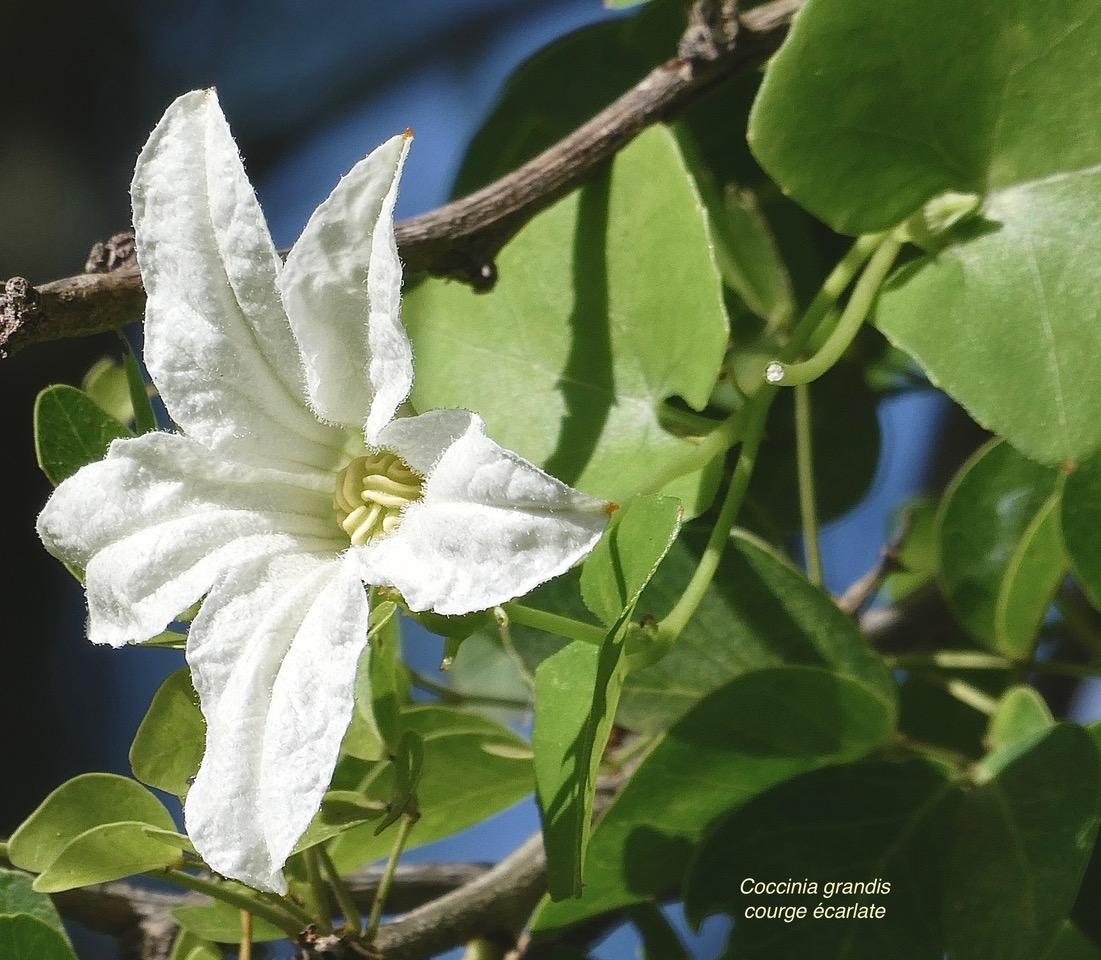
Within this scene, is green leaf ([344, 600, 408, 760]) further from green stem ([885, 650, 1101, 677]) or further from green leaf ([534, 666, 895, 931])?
green stem ([885, 650, 1101, 677])

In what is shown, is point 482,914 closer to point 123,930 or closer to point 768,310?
point 123,930

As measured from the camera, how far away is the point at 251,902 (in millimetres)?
437

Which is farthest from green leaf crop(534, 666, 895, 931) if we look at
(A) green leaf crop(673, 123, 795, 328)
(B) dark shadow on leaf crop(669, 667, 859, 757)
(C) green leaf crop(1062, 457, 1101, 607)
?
(A) green leaf crop(673, 123, 795, 328)

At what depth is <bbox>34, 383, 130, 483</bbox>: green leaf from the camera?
0.43 metres

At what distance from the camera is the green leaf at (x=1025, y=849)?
0.47 meters

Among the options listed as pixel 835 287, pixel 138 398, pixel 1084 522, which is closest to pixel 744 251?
pixel 835 287

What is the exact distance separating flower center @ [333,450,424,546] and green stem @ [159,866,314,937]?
139 mm

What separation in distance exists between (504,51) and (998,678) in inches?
35.8

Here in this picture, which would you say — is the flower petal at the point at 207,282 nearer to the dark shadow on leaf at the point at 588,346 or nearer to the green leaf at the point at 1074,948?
the dark shadow on leaf at the point at 588,346

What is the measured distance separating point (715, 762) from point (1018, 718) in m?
0.17

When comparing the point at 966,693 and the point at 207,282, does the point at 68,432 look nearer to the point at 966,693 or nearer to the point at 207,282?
the point at 207,282

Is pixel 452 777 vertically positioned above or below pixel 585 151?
below

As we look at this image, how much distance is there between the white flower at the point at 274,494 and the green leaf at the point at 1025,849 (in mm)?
287

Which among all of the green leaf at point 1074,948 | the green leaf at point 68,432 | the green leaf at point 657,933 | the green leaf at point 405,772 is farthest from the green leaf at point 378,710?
the green leaf at point 1074,948
